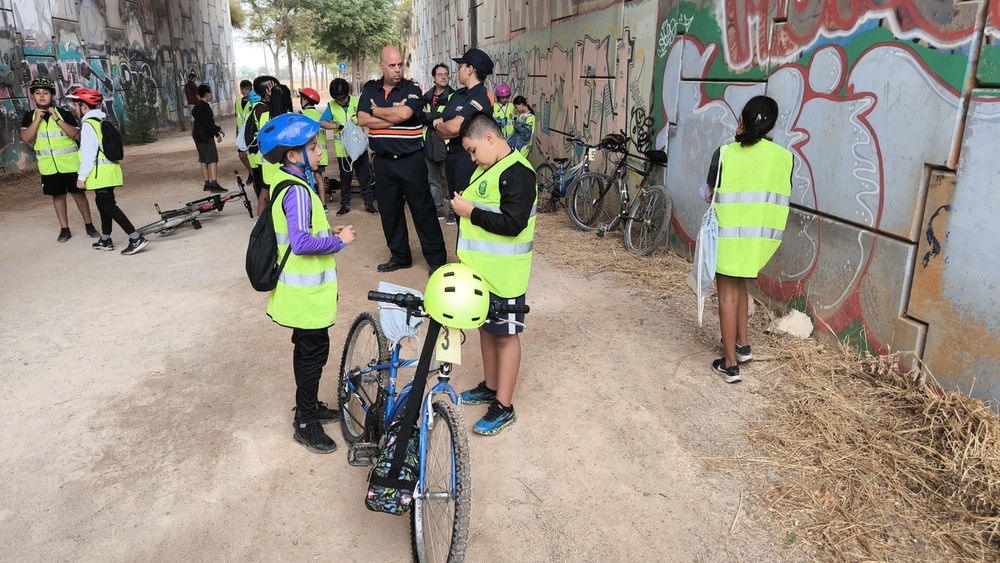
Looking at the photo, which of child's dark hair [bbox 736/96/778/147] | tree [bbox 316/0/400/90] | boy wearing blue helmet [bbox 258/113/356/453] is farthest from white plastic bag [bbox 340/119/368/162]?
tree [bbox 316/0/400/90]

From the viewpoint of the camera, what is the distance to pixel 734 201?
4.01 m

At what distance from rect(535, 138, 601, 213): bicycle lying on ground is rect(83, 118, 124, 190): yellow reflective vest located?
503 cm

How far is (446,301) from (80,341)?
401cm

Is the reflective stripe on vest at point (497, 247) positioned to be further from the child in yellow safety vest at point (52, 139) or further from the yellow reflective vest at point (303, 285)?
the child in yellow safety vest at point (52, 139)

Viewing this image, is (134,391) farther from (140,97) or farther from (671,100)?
(140,97)

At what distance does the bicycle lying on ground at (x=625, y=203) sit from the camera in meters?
6.96

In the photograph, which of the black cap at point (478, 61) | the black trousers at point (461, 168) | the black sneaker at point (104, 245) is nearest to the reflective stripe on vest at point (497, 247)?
the black cap at point (478, 61)

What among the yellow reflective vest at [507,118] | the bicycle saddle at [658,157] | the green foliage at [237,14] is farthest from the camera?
the green foliage at [237,14]

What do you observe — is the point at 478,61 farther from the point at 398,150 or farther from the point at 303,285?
the point at 303,285

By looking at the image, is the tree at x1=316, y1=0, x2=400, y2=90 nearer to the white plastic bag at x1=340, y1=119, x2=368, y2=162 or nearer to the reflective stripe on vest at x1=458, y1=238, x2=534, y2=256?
the white plastic bag at x1=340, y1=119, x2=368, y2=162

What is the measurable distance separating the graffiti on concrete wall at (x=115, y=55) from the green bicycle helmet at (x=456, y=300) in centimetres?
1421

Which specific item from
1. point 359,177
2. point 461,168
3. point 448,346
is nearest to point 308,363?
point 448,346

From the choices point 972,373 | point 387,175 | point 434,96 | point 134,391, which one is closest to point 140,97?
point 434,96

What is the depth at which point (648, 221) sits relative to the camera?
7.02 metres
